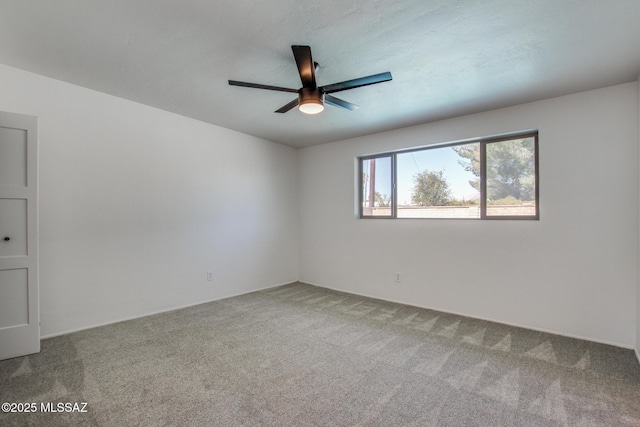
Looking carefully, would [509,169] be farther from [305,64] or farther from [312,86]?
[305,64]

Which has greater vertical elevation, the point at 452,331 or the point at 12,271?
the point at 12,271

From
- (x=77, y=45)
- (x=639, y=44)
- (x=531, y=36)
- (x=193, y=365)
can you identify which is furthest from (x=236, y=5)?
(x=639, y=44)

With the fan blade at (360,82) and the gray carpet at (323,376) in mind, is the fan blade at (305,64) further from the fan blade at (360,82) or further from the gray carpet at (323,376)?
the gray carpet at (323,376)

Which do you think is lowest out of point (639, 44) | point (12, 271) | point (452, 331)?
point (452, 331)

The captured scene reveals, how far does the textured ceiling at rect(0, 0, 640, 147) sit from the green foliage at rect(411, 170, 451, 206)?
3.56ft

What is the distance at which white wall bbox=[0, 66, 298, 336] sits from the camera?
2.98 m

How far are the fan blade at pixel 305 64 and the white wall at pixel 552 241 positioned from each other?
7.77 feet

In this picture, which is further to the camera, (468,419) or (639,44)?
(639,44)

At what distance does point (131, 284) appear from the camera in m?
3.51

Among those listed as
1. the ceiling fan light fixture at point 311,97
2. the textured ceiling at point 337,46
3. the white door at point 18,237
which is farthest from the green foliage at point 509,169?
the white door at point 18,237

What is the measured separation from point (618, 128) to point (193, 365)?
4.48 meters

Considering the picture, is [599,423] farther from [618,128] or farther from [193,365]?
[193,365]

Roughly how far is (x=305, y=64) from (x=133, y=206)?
277 centimetres

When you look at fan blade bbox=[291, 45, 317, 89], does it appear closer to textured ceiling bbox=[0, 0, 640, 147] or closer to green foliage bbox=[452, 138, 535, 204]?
textured ceiling bbox=[0, 0, 640, 147]
